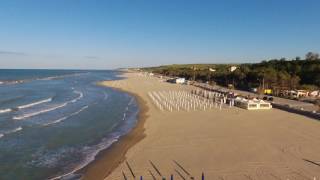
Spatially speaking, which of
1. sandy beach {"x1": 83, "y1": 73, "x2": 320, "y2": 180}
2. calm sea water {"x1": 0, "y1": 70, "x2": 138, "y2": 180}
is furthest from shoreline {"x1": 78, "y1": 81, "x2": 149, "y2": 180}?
calm sea water {"x1": 0, "y1": 70, "x2": 138, "y2": 180}

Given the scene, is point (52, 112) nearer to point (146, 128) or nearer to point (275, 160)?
point (146, 128)

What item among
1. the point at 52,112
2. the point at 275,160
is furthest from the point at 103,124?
the point at 275,160

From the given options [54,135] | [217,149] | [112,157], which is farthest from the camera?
[54,135]

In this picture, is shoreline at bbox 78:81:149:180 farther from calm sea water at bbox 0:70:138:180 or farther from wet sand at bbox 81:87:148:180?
calm sea water at bbox 0:70:138:180

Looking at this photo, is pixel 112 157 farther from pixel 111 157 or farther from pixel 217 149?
pixel 217 149

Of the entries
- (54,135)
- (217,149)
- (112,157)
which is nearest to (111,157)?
(112,157)

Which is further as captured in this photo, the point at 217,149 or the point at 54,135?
the point at 54,135

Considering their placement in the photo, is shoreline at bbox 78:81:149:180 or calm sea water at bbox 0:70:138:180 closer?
shoreline at bbox 78:81:149:180

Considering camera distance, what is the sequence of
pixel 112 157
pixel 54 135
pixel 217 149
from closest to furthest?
pixel 112 157 < pixel 217 149 < pixel 54 135

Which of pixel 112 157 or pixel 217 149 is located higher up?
pixel 217 149
